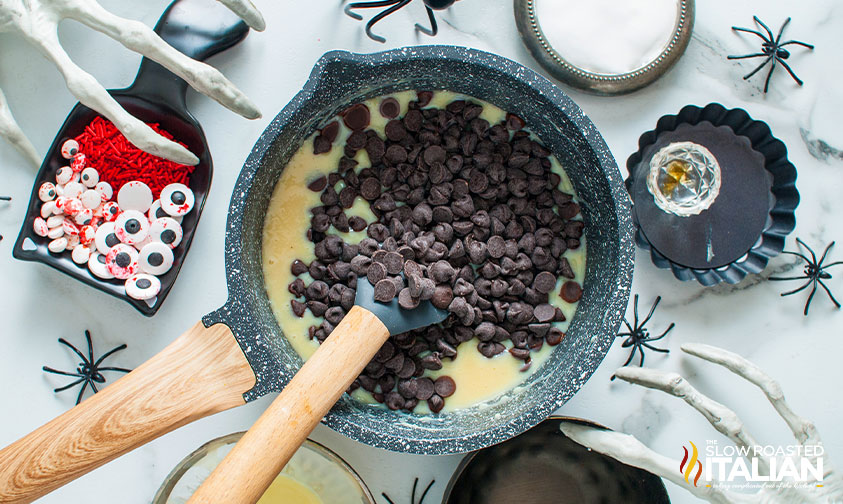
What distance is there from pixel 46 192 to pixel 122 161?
14 centimetres

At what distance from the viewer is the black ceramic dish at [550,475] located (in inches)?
46.8

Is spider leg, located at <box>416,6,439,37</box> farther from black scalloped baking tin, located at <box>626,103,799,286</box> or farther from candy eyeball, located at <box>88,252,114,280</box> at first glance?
candy eyeball, located at <box>88,252,114,280</box>

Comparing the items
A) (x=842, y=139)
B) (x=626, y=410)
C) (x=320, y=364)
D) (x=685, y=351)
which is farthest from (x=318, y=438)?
(x=842, y=139)

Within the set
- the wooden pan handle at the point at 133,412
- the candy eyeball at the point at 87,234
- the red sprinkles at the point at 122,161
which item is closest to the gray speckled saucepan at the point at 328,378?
the wooden pan handle at the point at 133,412

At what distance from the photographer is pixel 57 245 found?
3.79 feet

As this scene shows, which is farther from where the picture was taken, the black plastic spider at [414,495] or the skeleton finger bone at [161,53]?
the black plastic spider at [414,495]

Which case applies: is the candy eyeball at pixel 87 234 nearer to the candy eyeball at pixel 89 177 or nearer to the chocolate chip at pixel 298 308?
the candy eyeball at pixel 89 177

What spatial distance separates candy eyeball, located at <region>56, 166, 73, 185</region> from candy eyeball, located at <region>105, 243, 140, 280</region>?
15 cm

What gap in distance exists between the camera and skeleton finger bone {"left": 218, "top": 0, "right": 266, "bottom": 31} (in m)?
1.07

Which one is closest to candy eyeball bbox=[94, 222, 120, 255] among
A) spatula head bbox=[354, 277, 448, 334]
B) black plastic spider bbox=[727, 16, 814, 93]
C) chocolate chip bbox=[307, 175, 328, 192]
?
chocolate chip bbox=[307, 175, 328, 192]

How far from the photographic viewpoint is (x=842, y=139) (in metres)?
1.28

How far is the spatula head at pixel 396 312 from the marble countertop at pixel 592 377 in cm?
33

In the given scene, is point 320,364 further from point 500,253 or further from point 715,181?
point 715,181

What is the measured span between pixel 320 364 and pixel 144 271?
1.43 feet
